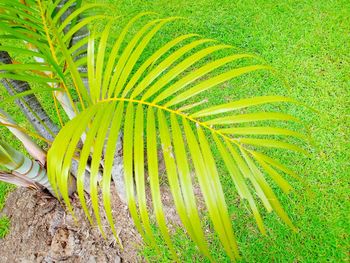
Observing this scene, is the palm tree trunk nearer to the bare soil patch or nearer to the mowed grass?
the bare soil patch

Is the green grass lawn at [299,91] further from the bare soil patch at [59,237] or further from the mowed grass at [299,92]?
the bare soil patch at [59,237]

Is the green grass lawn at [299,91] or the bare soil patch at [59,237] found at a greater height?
the green grass lawn at [299,91]

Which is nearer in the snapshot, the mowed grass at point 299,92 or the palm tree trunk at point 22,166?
the palm tree trunk at point 22,166

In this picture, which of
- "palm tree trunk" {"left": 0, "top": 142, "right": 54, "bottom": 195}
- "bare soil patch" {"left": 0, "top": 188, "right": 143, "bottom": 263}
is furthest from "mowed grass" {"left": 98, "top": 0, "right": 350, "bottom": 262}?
"palm tree trunk" {"left": 0, "top": 142, "right": 54, "bottom": 195}

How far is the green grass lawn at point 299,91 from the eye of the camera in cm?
186

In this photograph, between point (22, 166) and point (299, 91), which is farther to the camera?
point (299, 91)

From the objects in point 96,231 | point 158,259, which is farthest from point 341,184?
point 96,231

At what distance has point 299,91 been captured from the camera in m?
2.44

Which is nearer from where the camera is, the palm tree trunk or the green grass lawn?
the palm tree trunk

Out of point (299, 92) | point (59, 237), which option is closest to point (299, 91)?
point (299, 92)

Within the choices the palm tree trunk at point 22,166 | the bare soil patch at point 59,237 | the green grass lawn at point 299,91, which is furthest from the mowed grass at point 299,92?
the palm tree trunk at point 22,166

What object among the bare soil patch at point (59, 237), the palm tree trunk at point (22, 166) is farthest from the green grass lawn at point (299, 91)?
the palm tree trunk at point (22, 166)

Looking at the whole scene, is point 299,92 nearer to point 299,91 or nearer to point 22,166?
point 299,91

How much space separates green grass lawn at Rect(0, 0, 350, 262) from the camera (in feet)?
6.11
